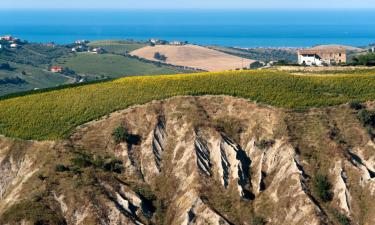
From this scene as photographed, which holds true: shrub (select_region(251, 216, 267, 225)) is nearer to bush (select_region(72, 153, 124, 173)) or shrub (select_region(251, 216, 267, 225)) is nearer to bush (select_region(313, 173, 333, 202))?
bush (select_region(313, 173, 333, 202))

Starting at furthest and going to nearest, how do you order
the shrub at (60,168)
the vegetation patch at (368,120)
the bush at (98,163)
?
the vegetation patch at (368,120), the bush at (98,163), the shrub at (60,168)

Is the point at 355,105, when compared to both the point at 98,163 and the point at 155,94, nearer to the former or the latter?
the point at 155,94

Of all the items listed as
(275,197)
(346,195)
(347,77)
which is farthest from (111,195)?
(347,77)

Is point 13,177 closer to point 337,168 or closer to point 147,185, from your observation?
point 147,185

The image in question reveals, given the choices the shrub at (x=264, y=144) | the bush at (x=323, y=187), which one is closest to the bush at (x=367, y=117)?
the bush at (x=323, y=187)

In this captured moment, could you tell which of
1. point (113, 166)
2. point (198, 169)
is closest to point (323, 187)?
point (198, 169)

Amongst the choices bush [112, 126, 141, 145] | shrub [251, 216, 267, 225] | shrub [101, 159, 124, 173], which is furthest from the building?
shrub [251, 216, 267, 225]

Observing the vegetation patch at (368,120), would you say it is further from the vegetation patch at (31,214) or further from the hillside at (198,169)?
the vegetation patch at (31,214)
